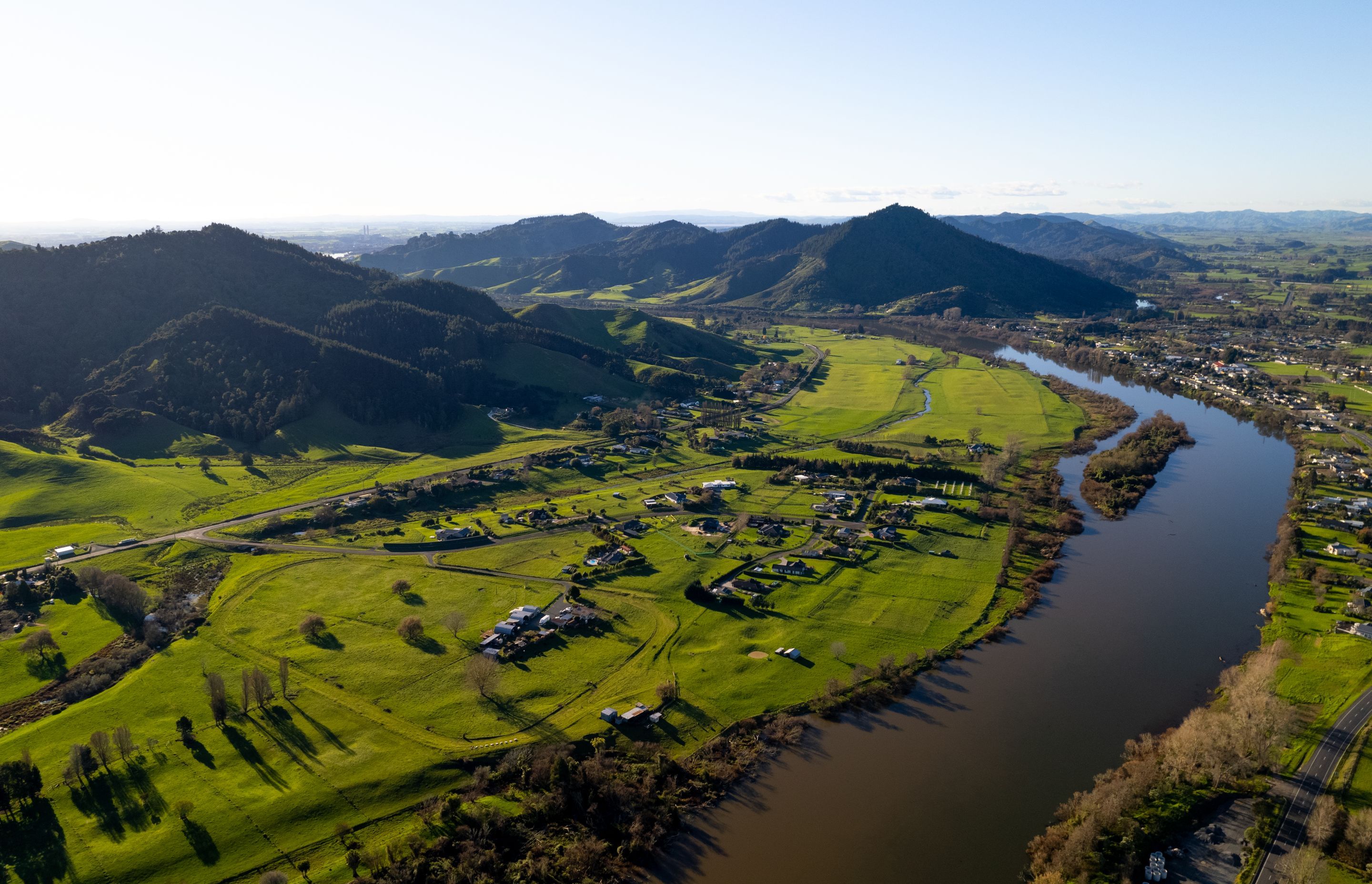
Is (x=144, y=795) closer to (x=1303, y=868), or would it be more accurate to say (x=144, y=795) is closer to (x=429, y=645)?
(x=429, y=645)

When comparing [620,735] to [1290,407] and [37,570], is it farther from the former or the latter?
[1290,407]

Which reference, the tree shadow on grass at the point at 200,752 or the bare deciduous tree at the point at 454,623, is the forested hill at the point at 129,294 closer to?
the bare deciduous tree at the point at 454,623

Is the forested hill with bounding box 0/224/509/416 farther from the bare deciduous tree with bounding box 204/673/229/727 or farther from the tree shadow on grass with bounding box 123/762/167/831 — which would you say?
the tree shadow on grass with bounding box 123/762/167/831

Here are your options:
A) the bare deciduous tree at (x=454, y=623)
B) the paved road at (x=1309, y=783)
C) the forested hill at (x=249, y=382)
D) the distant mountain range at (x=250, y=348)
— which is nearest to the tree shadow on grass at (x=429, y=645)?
the bare deciduous tree at (x=454, y=623)

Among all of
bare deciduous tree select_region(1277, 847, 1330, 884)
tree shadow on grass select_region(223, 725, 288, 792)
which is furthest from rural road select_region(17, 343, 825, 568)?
bare deciduous tree select_region(1277, 847, 1330, 884)

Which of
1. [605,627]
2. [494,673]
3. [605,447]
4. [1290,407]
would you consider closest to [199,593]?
[494,673]

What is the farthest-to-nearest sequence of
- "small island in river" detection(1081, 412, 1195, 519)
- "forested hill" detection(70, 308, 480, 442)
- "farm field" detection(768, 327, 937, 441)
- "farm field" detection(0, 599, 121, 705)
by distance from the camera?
"farm field" detection(768, 327, 937, 441) → "forested hill" detection(70, 308, 480, 442) → "small island in river" detection(1081, 412, 1195, 519) → "farm field" detection(0, 599, 121, 705)

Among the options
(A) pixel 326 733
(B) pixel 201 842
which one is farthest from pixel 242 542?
(B) pixel 201 842

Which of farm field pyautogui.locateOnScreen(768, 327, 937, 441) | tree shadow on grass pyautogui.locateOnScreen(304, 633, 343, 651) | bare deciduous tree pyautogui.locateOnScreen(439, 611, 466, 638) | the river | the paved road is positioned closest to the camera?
the paved road
